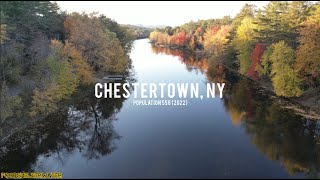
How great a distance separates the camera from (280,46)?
45.2 metres

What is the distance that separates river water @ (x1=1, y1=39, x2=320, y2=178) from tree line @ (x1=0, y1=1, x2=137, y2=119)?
2773 millimetres

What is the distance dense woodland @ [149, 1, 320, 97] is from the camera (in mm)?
41656

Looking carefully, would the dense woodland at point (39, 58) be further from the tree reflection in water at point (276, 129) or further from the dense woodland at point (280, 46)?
the dense woodland at point (280, 46)

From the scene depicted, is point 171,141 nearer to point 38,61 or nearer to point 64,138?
point 64,138

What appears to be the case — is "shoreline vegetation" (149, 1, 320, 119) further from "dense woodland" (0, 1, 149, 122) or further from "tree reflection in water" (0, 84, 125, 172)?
"dense woodland" (0, 1, 149, 122)

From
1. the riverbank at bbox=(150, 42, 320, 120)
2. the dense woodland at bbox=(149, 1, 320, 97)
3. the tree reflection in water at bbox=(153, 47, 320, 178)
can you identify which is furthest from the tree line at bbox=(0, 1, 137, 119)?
the riverbank at bbox=(150, 42, 320, 120)

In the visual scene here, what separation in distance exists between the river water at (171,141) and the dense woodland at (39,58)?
2.66m

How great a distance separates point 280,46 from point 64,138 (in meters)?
31.1

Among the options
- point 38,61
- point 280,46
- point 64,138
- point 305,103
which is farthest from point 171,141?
point 280,46

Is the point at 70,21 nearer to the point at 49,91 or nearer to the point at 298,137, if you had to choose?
the point at 49,91

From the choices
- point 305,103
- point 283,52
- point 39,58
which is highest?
point 283,52

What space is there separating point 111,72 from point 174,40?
94.5 m

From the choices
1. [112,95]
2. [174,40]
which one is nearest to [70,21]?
[112,95]

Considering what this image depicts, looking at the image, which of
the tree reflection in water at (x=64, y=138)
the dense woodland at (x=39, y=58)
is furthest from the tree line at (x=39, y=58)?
the tree reflection in water at (x=64, y=138)
